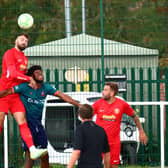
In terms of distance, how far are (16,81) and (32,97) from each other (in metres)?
0.41

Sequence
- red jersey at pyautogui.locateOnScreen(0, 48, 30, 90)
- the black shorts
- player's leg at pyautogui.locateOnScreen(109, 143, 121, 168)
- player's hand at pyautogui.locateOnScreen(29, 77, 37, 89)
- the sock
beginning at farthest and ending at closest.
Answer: player's leg at pyautogui.locateOnScreen(109, 143, 121, 168), the black shorts, player's hand at pyautogui.locateOnScreen(29, 77, 37, 89), red jersey at pyautogui.locateOnScreen(0, 48, 30, 90), the sock

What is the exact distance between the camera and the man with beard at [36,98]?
12.2 metres

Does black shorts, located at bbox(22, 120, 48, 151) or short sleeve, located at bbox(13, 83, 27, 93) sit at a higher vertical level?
short sleeve, located at bbox(13, 83, 27, 93)

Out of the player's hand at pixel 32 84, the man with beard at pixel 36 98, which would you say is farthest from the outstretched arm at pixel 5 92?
the player's hand at pixel 32 84

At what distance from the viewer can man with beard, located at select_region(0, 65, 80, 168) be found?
1219 centimetres

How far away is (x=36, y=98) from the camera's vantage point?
12.3m

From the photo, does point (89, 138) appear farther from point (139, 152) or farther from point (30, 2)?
point (30, 2)

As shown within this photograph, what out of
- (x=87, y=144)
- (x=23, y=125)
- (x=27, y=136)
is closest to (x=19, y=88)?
(x=23, y=125)

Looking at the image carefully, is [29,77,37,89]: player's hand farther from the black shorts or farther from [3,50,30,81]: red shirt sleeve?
the black shorts

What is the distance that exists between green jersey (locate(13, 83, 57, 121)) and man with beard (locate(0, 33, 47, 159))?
0.09 meters

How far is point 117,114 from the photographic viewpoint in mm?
12648

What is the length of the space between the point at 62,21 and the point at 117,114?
139 inches

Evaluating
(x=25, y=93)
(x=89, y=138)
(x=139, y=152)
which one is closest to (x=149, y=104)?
(x=139, y=152)

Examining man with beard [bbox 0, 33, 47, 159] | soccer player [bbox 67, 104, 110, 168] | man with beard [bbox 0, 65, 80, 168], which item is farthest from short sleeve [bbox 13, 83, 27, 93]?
soccer player [bbox 67, 104, 110, 168]
